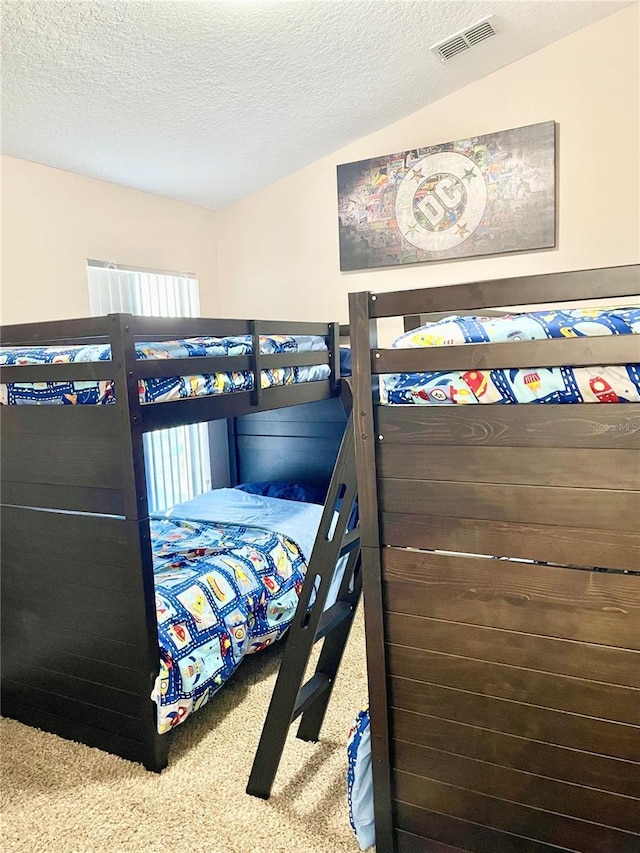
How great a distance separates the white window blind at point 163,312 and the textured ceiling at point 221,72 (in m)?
0.49

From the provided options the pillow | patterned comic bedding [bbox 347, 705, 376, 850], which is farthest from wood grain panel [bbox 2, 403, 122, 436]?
the pillow

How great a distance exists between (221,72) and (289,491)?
6.87ft

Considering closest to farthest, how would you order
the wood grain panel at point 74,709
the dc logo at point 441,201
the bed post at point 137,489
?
the bed post at point 137,489, the wood grain panel at point 74,709, the dc logo at point 441,201

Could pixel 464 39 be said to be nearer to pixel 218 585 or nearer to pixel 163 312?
pixel 163 312

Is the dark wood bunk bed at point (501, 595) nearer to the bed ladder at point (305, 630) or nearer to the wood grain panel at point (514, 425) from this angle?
the wood grain panel at point (514, 425)

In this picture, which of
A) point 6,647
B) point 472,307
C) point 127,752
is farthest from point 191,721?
point 472,307

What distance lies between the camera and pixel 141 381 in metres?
1.92

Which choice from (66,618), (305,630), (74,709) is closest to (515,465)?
(305,630)

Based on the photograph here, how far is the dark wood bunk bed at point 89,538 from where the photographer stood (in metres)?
1.89

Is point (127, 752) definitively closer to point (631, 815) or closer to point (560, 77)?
point (631, 815)

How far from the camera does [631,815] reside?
130cm

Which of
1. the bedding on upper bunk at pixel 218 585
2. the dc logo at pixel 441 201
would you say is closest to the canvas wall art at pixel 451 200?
the dc logo at pixel 441 201

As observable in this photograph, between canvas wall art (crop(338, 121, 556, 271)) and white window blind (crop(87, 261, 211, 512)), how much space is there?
1.02m

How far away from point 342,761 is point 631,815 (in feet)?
3.18
